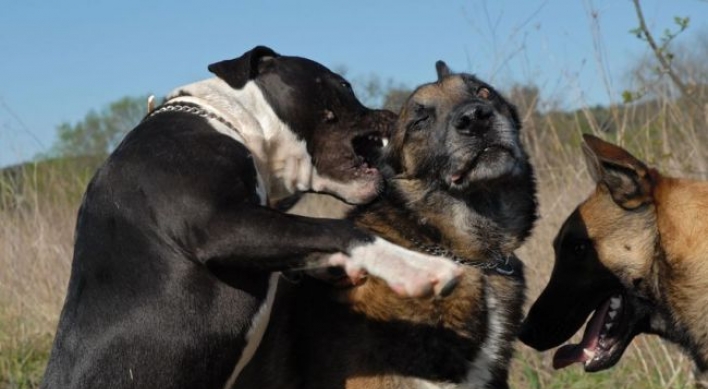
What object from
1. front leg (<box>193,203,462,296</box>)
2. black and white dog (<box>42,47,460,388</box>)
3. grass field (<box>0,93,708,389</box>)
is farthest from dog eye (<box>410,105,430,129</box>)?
grass field (<box>0,93,708,389</box>)

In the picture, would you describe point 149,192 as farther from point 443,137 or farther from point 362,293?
point 443,137

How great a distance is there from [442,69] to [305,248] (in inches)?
67.0

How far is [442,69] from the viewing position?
4.72 metres

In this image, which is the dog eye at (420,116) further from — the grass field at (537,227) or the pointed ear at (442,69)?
the grass field at (537,227)

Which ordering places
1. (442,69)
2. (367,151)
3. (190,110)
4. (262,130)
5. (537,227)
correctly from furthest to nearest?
(537,227)
(442,69)
(367,151)
(262,130)
(190,110)

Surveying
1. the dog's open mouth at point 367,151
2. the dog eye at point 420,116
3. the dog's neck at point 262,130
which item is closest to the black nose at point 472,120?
the dog eye at point 420,116

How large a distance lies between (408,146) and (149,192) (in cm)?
128

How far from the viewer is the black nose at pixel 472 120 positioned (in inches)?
160

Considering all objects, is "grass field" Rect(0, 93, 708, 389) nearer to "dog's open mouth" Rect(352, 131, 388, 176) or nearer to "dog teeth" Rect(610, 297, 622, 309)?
"dog teeth" Rect(610, 297, 622, 309)

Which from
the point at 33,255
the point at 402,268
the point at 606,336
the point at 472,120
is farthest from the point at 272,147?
the point at 33,255

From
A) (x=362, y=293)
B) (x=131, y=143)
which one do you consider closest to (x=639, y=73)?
(x=362, y=293)

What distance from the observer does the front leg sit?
10.9ft

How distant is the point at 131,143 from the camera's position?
3752 mm

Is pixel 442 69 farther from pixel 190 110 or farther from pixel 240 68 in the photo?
pixel 190 110
